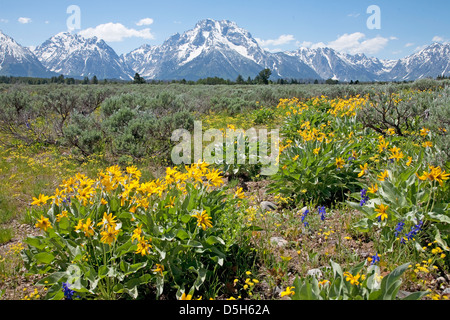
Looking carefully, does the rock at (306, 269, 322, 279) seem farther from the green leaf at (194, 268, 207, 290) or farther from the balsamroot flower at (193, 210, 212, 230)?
the balsamroot flower at (193, 210, 212, 230)

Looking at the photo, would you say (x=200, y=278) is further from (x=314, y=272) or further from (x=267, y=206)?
(x=267, y=206)

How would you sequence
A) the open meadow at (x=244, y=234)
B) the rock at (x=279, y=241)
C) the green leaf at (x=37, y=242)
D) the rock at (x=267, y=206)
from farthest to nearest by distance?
the rock at (x=267, y=206) → the rock at (x=279, y=241) → the green leaf at (x=37, y=242) → the open meadow at (x=244, y=234)

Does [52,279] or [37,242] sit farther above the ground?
[37,242]

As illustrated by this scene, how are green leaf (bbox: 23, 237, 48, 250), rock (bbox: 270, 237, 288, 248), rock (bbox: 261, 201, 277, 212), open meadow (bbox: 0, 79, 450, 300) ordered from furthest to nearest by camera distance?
1. rock (bbox: 261, 201, 277, 212)
2. rock (bbox: 270, 237, 288, 248)
3. green leaf (bbox: 23, 237, 48, 250)
4. open meadow (bbox: 0, 79, 450, 300)

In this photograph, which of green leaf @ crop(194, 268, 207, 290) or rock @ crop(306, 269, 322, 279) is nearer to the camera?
green leaf @ crop(194, 268, 207, 290)

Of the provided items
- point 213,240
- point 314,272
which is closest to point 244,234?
point 213,240

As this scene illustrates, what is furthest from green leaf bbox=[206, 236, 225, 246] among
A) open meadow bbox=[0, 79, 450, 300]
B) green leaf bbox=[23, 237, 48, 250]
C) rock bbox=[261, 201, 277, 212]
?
rock bbox=[261, 201, 277, 212]

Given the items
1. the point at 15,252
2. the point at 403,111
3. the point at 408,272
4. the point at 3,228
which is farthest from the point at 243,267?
the point at 403,111

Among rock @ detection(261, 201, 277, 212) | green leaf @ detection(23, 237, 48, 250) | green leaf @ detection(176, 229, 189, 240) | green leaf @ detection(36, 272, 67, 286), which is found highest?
green leaf @ detection(176, 229, 189, 240)

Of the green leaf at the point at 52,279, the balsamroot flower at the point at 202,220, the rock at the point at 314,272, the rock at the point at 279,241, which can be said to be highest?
the balsamroot flower at the point at 202,220

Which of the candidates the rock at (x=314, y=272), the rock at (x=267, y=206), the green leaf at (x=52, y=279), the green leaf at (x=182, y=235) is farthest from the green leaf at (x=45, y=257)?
the rock at (x=267, y=206)

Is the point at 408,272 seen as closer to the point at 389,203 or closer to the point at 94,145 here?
the point at 389,203

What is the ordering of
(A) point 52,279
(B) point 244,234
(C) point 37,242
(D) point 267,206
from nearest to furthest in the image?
(A) point 52,279, (C) point 37,242, (B) point 244,234, (D) point 267,206

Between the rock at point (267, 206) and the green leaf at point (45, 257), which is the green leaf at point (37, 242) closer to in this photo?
the green leaf at point (45, 257)
